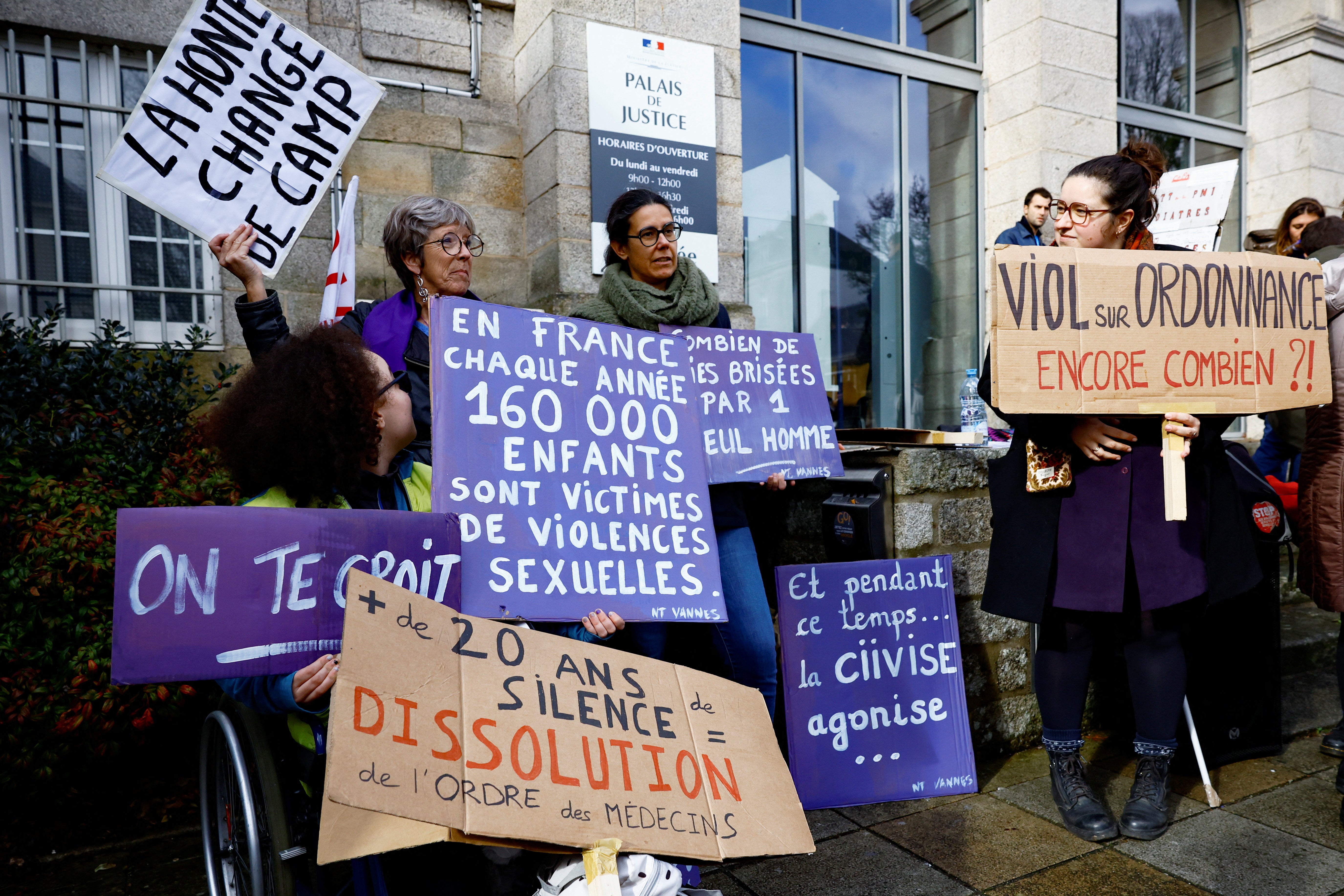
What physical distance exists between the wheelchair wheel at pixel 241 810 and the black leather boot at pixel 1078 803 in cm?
230

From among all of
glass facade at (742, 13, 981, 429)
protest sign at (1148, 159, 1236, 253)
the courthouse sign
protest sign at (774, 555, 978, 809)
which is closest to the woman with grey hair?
protest sign at (774, 555, 978, 809)

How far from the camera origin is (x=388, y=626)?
1.46 metres

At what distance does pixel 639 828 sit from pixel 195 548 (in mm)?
935

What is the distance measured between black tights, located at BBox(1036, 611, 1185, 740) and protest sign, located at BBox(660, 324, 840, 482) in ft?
2.99

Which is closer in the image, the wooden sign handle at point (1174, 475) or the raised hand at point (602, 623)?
the raised hand at point (602, 623)

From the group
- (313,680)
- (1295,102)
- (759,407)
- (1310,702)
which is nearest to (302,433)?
(313,680)

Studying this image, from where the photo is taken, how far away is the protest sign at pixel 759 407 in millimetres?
2801

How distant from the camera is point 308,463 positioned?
5.83 ft

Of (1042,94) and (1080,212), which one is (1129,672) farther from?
(1042,94)

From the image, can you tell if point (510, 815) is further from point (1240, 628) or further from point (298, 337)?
point (1240, 628)

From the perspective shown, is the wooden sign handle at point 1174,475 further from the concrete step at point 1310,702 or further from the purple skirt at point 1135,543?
the concrete step at point 1310,702

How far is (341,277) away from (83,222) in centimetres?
202

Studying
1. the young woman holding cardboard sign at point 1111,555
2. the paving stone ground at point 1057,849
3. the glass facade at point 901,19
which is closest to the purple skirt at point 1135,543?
the young woman holding cardboard sign at point 1111,555

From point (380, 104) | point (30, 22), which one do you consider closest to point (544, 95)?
point (380, 104)
